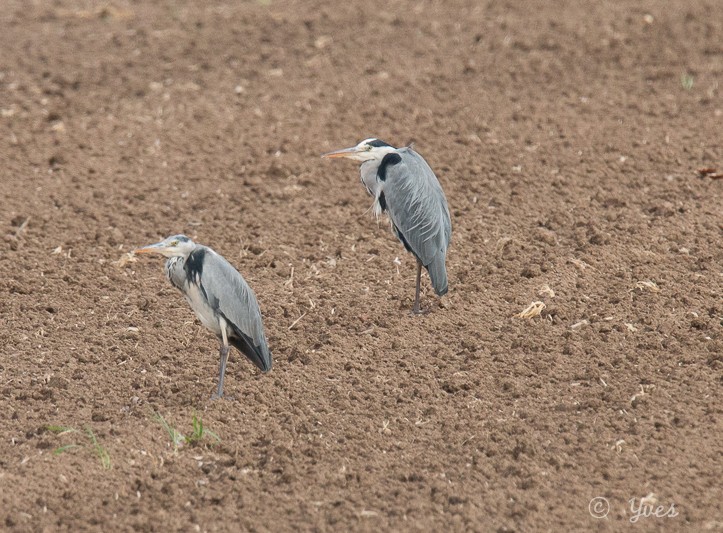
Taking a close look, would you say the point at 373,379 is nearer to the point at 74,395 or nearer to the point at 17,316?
the point at 74,395

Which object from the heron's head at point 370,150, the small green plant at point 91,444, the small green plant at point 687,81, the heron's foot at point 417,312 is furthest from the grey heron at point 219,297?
the small green plant at point 687,81

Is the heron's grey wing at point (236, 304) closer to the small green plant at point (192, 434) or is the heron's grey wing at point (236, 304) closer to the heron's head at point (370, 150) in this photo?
the small green plant at point (192, 434)

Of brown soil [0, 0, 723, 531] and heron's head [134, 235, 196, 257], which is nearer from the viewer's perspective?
brown soil [0, 0, 723, 531]

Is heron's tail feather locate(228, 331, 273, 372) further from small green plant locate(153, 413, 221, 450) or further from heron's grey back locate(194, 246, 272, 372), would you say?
small green plant locate(153, 413, 221, 450)

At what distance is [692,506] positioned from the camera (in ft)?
15.2

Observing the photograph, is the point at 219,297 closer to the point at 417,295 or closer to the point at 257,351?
the point at 257,351

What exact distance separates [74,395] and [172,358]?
645mm

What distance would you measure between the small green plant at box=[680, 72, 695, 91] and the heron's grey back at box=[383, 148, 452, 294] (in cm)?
376

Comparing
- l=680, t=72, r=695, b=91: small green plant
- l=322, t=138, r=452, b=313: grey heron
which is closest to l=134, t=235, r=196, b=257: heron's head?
l=322, t=138, r=452, b=313: grey heron

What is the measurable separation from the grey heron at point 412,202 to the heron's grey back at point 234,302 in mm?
1225

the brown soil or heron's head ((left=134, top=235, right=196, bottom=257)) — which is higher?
heron's head ((left=134, top=235, right=196, bottom=257))

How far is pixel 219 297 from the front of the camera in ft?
18.3

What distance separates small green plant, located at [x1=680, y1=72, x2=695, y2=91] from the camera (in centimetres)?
931

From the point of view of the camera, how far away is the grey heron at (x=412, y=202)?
650cm
